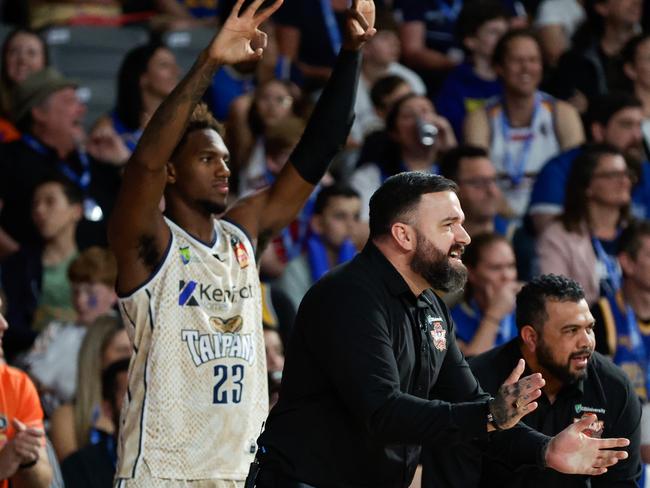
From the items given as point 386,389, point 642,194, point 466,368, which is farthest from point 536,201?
point 386,389

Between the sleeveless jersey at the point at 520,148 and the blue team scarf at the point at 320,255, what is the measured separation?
1385 mm

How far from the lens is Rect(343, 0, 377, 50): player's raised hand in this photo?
5.79 metres

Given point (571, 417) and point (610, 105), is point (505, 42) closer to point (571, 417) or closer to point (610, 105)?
point (610, 105)

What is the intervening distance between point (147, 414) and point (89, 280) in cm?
338

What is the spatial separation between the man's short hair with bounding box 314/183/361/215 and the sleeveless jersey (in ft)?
4.19

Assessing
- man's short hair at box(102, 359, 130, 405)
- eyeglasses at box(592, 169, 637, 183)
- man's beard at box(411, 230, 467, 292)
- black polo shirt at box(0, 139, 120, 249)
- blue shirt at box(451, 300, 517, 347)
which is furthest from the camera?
black polo shirt at box(0, 139, 120, 249)

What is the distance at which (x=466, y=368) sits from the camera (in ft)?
16.5

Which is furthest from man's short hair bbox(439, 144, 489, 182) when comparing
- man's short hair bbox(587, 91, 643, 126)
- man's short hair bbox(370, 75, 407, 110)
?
man's short hair bbox(370, 75, 407, 110)

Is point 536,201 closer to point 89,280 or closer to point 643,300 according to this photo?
point 643,300

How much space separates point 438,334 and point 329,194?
14.7 feet

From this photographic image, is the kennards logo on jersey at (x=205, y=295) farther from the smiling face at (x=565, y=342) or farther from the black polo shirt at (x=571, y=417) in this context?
the smiling face at (x=565, y=342)

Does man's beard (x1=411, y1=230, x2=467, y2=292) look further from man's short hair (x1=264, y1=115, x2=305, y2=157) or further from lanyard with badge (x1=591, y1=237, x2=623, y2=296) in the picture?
man's short hair (x1=264, y1=115, x2=305, y2=157)

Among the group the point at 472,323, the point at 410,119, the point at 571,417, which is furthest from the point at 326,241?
the point at 571,417

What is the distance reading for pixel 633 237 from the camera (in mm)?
8406
